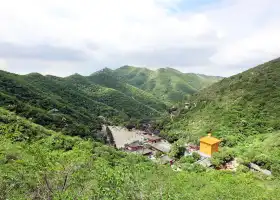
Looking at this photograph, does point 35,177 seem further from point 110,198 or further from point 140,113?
point 140,113

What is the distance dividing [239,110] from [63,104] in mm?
68382

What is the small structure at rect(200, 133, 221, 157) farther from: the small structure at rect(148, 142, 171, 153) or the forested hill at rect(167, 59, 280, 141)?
the small structure at rect(148, 142, 171, 153)

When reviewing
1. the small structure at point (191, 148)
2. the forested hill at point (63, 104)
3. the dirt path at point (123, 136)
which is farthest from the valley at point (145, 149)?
the forested hill at point (63, 104)

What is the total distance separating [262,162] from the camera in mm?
49938

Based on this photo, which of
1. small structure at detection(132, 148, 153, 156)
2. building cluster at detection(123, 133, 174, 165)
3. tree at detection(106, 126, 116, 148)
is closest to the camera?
small structure at detection(132, 148, 153, 156)

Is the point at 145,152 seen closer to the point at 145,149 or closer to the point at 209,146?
the point at 145,149

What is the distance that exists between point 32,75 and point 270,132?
127 metres

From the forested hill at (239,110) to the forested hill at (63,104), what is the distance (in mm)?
34535

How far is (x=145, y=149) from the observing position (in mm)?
85000

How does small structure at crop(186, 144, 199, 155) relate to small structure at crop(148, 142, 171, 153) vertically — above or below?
above

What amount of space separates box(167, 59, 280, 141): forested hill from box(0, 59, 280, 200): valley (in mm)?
264

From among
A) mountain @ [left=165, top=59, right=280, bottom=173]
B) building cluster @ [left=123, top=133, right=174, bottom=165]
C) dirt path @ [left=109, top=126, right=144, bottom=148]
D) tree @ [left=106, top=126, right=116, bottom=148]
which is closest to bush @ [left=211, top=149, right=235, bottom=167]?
mountain @ [left=165, top=59, right=280, bottom=173]

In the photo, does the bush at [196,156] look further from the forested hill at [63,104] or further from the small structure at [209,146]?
the forested hill at [63,104]

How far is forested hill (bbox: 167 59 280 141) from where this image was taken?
68.6 m
